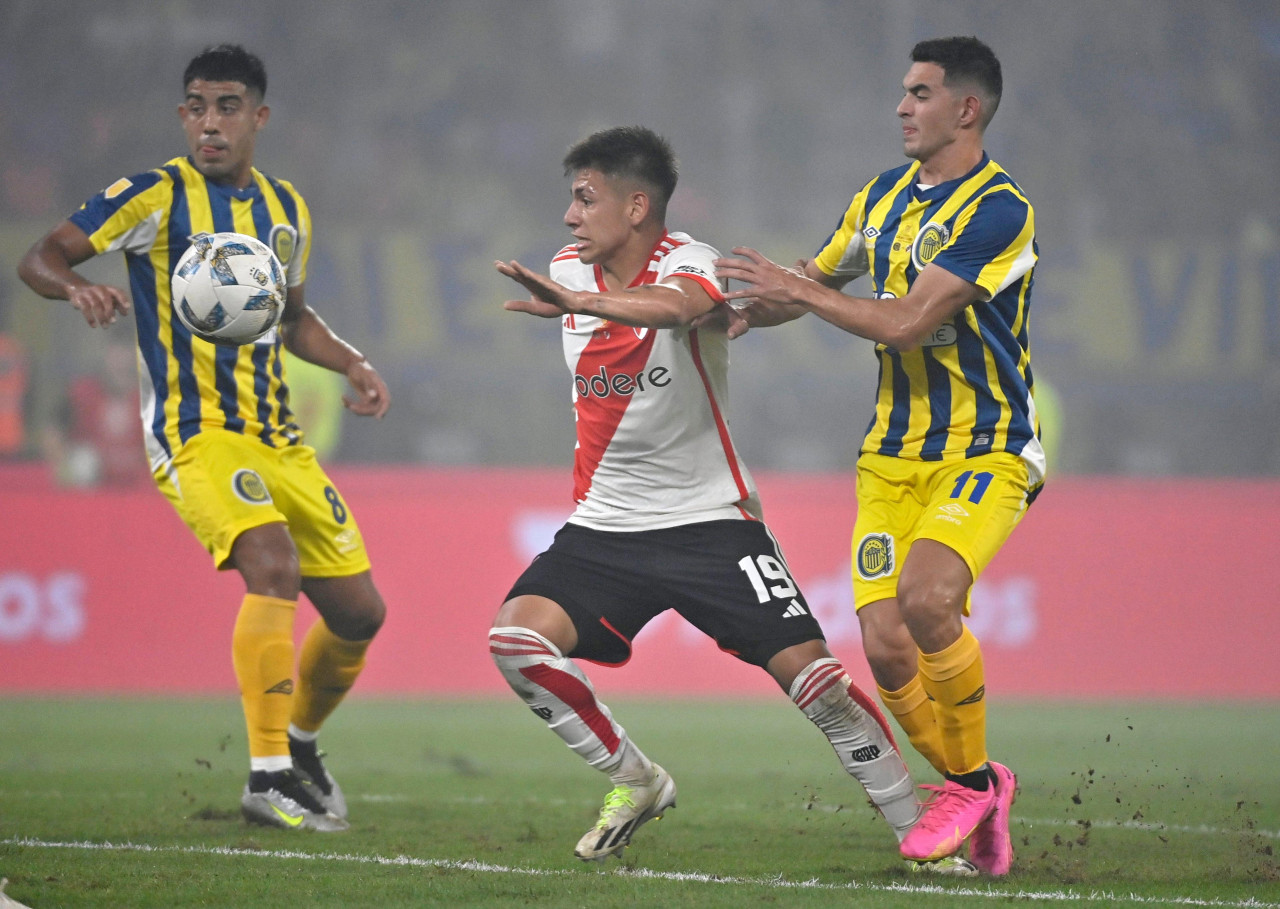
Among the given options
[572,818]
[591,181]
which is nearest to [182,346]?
[591,181]

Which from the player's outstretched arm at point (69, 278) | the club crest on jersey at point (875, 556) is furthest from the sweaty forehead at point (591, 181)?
the player's outstretched arm at point (69, 278)

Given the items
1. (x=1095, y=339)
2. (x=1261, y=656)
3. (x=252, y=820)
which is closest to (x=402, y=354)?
(x=1095, y=339)

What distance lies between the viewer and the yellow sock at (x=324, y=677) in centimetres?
514

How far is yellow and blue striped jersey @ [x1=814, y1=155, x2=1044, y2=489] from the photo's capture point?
401 cm

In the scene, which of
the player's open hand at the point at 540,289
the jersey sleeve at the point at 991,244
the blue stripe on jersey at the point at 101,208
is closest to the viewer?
the player's open hand at the point at 540,289

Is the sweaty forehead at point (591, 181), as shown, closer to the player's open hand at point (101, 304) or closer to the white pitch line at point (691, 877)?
the player's open hand at point (101, 304)

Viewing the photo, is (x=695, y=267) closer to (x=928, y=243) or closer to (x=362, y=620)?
(x=928, y=243)

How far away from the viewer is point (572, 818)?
16.7 feet

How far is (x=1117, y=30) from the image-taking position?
15.2 m

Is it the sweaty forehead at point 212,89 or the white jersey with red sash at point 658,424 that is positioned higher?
the sweaty forehead at point 212,89

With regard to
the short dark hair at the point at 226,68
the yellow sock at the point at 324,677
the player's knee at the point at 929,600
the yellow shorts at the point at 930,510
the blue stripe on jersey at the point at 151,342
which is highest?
the short dark hair at the point at 226,68

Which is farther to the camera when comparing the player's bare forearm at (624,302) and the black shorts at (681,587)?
the black shorts at (681,587)

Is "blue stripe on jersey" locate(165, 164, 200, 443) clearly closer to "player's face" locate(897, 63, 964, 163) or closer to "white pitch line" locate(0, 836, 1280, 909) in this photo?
"white pitch line" locate(0, 836, 1280, 909)

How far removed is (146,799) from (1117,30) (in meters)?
13.2
